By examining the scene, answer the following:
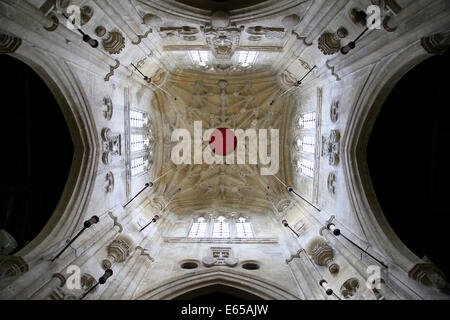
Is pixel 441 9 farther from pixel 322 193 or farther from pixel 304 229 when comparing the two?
pixel 304 229

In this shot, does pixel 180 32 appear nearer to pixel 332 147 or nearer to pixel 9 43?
pixel 9 43

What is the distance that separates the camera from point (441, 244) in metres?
10.8

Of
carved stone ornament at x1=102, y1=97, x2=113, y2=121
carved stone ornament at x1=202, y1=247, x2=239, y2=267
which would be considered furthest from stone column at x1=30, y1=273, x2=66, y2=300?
carved stone ornament at x1=102, y1=97, x2=113, y2=121

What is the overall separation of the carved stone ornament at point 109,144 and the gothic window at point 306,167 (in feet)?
32.0

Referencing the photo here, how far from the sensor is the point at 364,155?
9.91 m

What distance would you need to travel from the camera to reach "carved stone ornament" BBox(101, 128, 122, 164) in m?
11.0

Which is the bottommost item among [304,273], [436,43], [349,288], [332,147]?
[304,273]

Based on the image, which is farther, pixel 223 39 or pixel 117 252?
pixel 223 39

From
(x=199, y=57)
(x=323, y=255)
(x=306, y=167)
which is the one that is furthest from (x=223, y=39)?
(x=323, y=255)

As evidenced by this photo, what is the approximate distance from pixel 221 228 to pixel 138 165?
6.18 metres

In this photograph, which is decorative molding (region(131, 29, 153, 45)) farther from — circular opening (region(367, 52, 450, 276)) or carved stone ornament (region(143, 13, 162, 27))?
circular opening (region(367, 52, 450, 276))

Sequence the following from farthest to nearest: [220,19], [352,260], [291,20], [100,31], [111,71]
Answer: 1. [111,71]
2. [291,20]
3. [220,19]
4. [100,31]
5. [352,260]

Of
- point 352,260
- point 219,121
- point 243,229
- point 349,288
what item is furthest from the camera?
point 219,121
